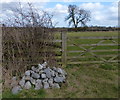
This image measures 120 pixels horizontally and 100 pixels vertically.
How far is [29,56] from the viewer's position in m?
5.06

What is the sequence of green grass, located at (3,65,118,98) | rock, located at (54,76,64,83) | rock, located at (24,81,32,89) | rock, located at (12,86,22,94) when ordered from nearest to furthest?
1. green grass, located at (3,65,118,98)
2. rock, located at (12,86,22,94)
3. rock, located at (24,81,32,89)
4. rock, located at (54,76,64,83)

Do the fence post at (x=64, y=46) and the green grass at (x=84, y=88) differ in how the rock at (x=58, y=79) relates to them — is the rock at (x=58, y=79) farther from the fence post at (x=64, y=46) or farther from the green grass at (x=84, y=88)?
the fence post at (x=64, y=46)

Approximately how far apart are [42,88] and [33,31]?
2020 millimetres

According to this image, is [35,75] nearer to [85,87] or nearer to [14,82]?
[14,82]

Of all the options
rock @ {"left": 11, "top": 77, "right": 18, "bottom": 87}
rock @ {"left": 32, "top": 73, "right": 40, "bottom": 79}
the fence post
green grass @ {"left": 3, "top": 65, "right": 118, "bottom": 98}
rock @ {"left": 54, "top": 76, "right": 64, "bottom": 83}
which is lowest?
green grass @ {"left": 3, "top": 65, "right": 118, "bottom": 98}

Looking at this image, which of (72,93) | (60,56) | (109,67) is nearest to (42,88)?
(72,93)

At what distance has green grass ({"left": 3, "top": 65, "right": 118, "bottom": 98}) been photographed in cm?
371

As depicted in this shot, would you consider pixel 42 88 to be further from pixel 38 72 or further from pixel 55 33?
pixel 55 33

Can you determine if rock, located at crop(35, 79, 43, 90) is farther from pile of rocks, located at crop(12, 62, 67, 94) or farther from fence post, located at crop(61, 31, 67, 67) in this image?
fence post, located at crop(61, 31, 67, 67)

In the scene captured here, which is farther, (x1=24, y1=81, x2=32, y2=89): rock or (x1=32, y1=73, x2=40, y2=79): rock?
(x1=32, y1=73, x2=40, y2=79): rock

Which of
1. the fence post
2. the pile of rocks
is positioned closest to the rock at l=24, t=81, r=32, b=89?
the pile of rocks

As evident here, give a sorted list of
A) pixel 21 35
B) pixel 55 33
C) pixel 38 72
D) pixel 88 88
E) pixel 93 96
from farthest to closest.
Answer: pixel 55 33 → pixel 21 35 → pixel 38 72 → pixel 88 88 → pixel 93 96

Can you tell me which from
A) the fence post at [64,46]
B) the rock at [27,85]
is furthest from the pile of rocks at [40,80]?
the fence post at [64,46]

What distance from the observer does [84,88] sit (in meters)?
4.05
